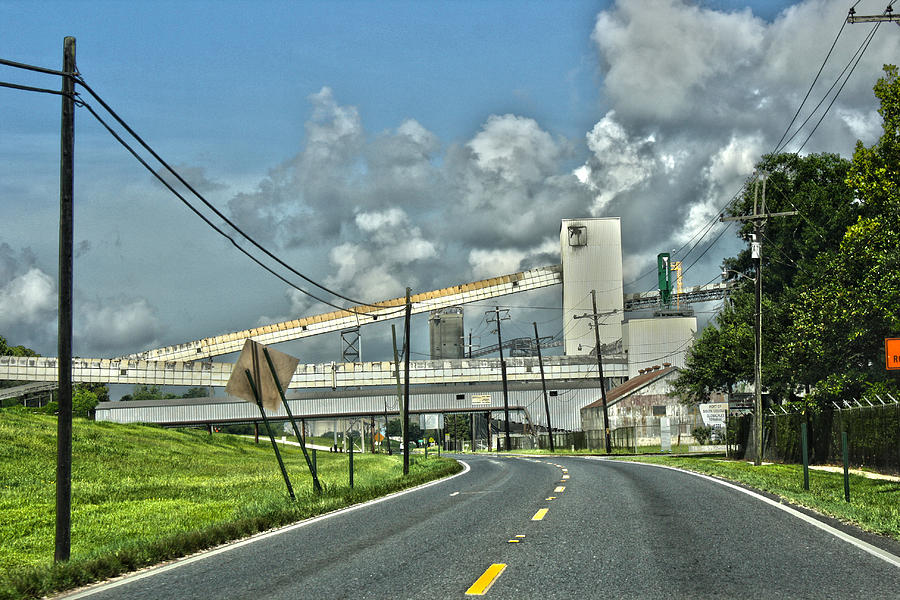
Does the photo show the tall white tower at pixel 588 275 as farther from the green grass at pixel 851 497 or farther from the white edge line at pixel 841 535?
the white edge line at pixel 841 535

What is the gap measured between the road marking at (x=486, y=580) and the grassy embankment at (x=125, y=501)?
438 centimetres

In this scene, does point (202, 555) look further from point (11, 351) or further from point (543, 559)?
point (11, 351)

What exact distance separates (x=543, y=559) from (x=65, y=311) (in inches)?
297

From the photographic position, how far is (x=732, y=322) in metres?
54.8

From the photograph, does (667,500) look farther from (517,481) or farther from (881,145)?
(881,145)

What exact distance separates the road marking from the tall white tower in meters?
102

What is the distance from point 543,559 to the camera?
9609mm

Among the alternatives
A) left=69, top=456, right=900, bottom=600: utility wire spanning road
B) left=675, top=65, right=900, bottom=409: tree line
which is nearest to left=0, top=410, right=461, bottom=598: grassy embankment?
left=69, top=456, right=900, bottom=600: utility wire spanning road

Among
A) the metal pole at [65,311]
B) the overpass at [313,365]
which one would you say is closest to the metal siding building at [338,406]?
the overpass at [313,365]

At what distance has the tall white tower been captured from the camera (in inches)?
4385

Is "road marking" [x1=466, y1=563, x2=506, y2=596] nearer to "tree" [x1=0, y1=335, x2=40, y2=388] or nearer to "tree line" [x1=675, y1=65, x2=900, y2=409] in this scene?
"tree line" [x1=675, y1=65, x2=900, y2=409]

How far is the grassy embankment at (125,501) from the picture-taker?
11.1m

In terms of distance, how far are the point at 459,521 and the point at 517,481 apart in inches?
451

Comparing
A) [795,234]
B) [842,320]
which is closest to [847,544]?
[842,320]
